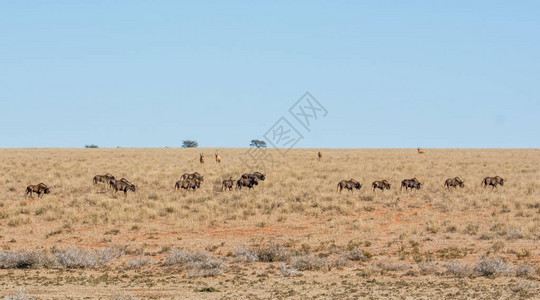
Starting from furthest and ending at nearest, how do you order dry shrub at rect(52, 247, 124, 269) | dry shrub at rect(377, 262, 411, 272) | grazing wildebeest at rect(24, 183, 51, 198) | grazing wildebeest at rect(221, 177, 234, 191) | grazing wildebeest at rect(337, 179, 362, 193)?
grazing wildebeest at rect(221, 177, 234, 191), grazing wildebeest at rect(337, 179, 362, 193), grazing wildebeest at rect(24, 183, 51, 198), dry shrub at rect(52, 247, 124, 269), dry shrub at rect(377, 262, 411, 272)

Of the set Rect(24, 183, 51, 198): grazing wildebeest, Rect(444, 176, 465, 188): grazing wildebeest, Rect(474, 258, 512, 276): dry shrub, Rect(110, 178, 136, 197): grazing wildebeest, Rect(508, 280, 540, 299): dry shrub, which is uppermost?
Rect(444, 176, 465, 188): grazing wildebeest

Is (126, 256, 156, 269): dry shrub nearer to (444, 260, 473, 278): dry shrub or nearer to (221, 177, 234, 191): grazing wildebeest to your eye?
(444, 260, 473, 278): dry shrub

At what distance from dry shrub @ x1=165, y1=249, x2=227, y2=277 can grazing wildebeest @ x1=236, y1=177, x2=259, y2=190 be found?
13.2m

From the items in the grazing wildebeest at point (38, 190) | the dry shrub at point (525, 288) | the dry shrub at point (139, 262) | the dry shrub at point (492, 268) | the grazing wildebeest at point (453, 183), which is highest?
the grazing wildebeest at point (453, 183)

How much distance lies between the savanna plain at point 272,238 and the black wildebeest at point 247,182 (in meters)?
0.36

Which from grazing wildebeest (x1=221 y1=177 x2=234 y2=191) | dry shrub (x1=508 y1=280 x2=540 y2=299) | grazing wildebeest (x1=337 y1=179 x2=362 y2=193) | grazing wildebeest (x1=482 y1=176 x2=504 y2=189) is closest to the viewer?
dry shrub (x1=508 y1=280 x2=540 y2=299)

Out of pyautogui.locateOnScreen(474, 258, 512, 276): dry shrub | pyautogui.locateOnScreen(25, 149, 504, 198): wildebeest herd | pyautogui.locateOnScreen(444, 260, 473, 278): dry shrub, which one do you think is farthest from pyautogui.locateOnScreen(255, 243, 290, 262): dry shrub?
pyautogui.locateOnScreen(25, 149, 504, 198): wildebeest herd

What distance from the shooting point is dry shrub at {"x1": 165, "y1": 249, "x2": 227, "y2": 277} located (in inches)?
585

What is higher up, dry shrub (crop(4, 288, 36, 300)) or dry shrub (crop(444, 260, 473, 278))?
dry shrub (crop(444, 260, 473, 278))

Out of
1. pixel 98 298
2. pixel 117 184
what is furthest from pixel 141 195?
pixel 98 298

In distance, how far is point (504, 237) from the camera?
19.9 meters

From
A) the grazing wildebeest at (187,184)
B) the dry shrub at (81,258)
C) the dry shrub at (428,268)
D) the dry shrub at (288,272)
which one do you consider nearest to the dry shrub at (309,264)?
the dry shrub at (288,272)

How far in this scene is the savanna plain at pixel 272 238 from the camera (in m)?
13.5

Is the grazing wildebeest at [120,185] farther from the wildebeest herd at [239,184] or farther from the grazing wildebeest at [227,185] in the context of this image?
the grazing wildebeest at [227,185]
